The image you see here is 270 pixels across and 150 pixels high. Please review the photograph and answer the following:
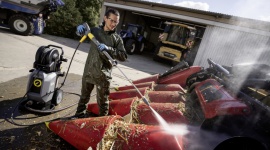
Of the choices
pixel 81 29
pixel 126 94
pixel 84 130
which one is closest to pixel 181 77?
pixel 126 94

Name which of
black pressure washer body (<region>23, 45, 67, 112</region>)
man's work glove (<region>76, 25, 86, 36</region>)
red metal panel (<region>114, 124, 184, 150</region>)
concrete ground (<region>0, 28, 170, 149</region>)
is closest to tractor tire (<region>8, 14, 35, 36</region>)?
concrete ground (<region>0, 28, 170, 149</region>)

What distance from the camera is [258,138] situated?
2.17 m

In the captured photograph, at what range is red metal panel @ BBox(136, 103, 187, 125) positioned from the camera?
271cm

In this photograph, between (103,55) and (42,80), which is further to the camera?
(42,80)

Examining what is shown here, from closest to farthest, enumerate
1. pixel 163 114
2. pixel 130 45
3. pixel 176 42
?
1. pixel 163 114
2. pixel 176 42
3. pixel 130 45

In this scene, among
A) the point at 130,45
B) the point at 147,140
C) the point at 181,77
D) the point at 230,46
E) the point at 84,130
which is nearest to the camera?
the point at 147,140

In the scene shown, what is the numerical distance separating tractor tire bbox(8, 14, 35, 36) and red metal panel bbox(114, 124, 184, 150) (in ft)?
31.8

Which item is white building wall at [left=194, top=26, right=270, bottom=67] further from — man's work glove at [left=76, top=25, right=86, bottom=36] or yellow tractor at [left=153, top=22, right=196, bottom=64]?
man's work glove at [left=76, top=25, right=86, bottom=36]

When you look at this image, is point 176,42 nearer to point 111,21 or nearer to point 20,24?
point 20,24

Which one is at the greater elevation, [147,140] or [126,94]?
[147,140]

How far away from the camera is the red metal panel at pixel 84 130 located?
213cm

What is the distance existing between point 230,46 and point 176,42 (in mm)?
3232

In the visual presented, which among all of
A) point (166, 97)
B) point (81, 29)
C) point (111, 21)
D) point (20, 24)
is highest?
point (111, 21)

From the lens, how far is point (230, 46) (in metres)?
11.6
